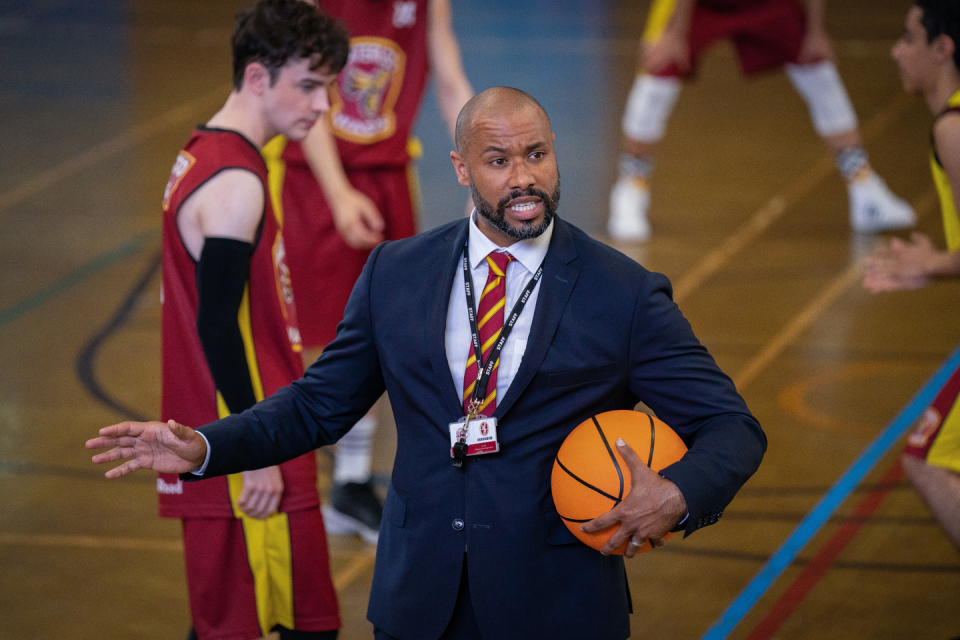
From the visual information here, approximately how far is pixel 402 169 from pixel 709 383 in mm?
2578

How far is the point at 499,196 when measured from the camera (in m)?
2.57

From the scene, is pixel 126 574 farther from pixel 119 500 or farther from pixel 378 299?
pixel 378 299

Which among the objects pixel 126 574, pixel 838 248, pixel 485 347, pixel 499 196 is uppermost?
pixel 499 196

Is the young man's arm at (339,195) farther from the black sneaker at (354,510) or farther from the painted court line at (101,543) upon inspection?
the painted court line at (101,543)

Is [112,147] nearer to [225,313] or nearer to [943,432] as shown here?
[225,313]

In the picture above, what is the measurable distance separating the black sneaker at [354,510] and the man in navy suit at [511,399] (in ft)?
6.69

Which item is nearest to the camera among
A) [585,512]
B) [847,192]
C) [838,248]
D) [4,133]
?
[585,512]

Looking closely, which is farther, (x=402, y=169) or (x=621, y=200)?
Answer: (x=621, y=200)

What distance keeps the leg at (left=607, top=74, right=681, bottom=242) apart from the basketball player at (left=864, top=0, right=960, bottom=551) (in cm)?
379

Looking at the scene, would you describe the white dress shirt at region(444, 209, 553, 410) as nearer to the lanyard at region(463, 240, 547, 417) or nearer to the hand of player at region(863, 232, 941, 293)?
the lanyard at region(463, 240, 547, 417)

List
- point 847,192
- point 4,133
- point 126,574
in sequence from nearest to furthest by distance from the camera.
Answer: point 126,574 → point 847,192 → point 4,133

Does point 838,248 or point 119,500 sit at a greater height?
point 838,248

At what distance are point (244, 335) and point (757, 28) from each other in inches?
215

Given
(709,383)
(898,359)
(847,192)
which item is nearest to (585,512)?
(709,383)
